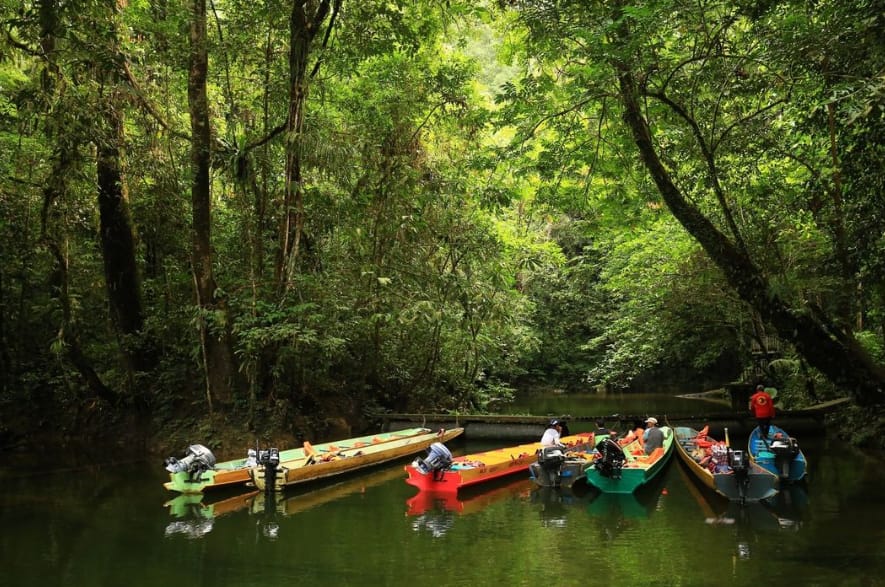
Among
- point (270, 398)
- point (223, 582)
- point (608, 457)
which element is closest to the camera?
point (223, 582)

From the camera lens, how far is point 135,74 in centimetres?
1334

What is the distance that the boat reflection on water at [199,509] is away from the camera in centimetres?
888

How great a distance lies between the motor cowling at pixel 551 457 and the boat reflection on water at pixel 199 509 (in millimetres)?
4794

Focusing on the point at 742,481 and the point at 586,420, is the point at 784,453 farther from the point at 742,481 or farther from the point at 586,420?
the point at 586,420

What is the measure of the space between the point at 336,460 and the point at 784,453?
7599 millimetres

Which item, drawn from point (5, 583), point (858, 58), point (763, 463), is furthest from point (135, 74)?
point (763, 463)

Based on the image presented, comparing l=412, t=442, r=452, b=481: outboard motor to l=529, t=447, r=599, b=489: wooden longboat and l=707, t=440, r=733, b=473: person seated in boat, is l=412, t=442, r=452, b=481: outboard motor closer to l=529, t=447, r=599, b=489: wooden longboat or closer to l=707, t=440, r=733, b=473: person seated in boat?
l=529, t=447, r=599, b=489: wooden longboat

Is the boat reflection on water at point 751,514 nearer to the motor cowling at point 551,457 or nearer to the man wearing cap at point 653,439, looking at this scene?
the man wearing cap at point 653,439

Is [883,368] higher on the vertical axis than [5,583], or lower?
higher

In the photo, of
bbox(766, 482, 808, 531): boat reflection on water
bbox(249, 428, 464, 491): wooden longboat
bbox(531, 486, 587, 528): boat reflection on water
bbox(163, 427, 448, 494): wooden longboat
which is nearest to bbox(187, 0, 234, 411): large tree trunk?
bbox(163, 427, 448, 494): wooden longboat

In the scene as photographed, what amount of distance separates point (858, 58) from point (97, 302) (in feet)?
56.6

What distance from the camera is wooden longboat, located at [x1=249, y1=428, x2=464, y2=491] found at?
10.9 m

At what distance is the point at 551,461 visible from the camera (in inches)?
433

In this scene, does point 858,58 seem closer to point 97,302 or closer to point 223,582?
point 223,582
